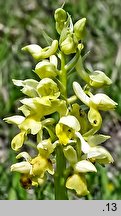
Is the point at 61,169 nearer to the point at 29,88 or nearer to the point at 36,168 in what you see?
the point at 36,168

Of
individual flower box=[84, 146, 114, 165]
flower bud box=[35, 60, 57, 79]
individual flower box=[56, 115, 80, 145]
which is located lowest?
individual flower box=[84, 146, 114, 165]

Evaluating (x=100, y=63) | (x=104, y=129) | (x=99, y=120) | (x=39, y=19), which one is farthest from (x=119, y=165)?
(x=99, y=120)

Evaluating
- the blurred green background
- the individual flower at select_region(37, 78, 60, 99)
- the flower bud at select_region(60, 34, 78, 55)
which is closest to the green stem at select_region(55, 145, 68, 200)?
the individual flower at select_region(37, 78, 60, 99)

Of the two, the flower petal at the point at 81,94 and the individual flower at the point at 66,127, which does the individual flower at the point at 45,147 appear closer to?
the individual flower at the point at 66,127

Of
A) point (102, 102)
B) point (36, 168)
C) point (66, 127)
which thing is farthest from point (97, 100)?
point (36, 168)

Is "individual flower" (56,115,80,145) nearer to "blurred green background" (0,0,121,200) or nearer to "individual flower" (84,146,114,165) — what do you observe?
"individual flower" (84,146,114,165)

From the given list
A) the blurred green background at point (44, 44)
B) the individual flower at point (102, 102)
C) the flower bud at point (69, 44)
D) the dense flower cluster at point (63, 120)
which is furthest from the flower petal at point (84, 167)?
the blurred green background at point (44, 44)

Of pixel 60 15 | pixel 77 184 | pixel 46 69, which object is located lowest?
pixel 77 184
